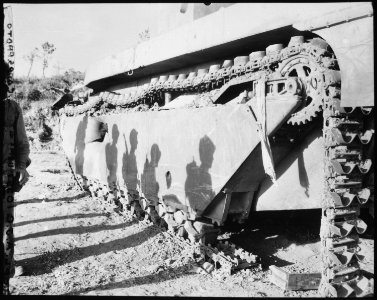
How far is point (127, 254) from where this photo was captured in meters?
5.27

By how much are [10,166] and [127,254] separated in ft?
8.05

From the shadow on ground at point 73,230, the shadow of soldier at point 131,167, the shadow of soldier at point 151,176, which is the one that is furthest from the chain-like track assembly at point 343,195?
the shadow on ground at point 73,230

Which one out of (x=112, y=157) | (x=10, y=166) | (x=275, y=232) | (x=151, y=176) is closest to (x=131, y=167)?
(x=151, y=176)

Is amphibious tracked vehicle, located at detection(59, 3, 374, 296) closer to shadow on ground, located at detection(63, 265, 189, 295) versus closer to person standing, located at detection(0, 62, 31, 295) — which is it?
shadow on ground, located at detection(63, 265, 189, 295)

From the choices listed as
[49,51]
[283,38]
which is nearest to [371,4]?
[283,38]

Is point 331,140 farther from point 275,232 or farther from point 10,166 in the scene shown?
point 10,166

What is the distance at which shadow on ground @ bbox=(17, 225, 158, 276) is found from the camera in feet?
15.4

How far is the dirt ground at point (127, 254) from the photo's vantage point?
4.21m

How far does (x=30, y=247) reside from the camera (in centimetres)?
529

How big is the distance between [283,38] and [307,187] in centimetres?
183

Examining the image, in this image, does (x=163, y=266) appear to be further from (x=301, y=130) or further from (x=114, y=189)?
(x=114, y=189)

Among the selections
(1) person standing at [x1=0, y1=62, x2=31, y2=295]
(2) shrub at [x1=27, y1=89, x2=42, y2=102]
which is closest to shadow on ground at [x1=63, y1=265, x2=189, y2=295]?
(1) person standing at [x1=0, y1=62, x2=31, y2=295]

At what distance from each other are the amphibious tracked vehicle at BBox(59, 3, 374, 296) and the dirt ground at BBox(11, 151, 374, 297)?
599mm

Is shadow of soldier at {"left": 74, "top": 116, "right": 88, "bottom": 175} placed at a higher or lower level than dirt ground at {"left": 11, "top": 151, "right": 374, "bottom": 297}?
higher
